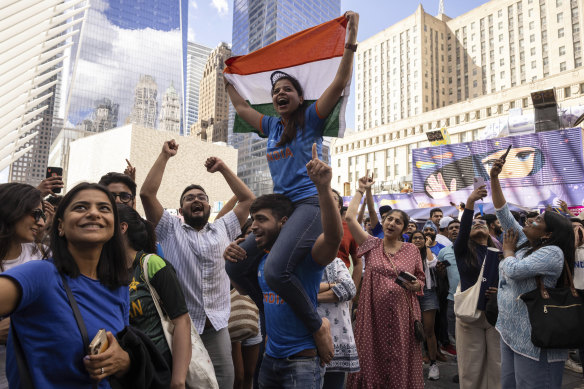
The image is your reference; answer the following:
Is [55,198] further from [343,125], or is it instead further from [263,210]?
[343,125]

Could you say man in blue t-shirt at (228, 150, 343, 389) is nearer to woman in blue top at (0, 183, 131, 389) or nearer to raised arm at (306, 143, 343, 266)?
raised arm at (306, 143, 343, 266)

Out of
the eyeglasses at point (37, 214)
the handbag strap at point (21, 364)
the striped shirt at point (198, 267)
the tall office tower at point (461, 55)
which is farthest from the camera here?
the tall office tower at point (461, 55)

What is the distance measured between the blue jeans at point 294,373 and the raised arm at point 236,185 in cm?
152

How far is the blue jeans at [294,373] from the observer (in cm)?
230

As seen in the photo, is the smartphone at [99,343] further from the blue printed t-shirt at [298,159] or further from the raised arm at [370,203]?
the raised arm at [370,203]

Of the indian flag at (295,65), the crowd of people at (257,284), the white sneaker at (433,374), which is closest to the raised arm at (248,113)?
the crowd of people at (257,284)

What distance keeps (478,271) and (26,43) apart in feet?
40.4

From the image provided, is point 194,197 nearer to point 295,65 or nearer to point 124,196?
point 124,196

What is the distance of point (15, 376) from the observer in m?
1.65

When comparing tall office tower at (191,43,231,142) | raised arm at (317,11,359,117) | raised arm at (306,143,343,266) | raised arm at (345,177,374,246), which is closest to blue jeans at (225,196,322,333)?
raised arm at (306,143,343,266)

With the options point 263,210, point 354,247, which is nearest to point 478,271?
point 354,247

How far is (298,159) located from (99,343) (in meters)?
1.68

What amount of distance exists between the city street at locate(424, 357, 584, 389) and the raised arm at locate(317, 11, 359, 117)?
4.31 metres

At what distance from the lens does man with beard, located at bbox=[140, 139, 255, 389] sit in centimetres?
337
